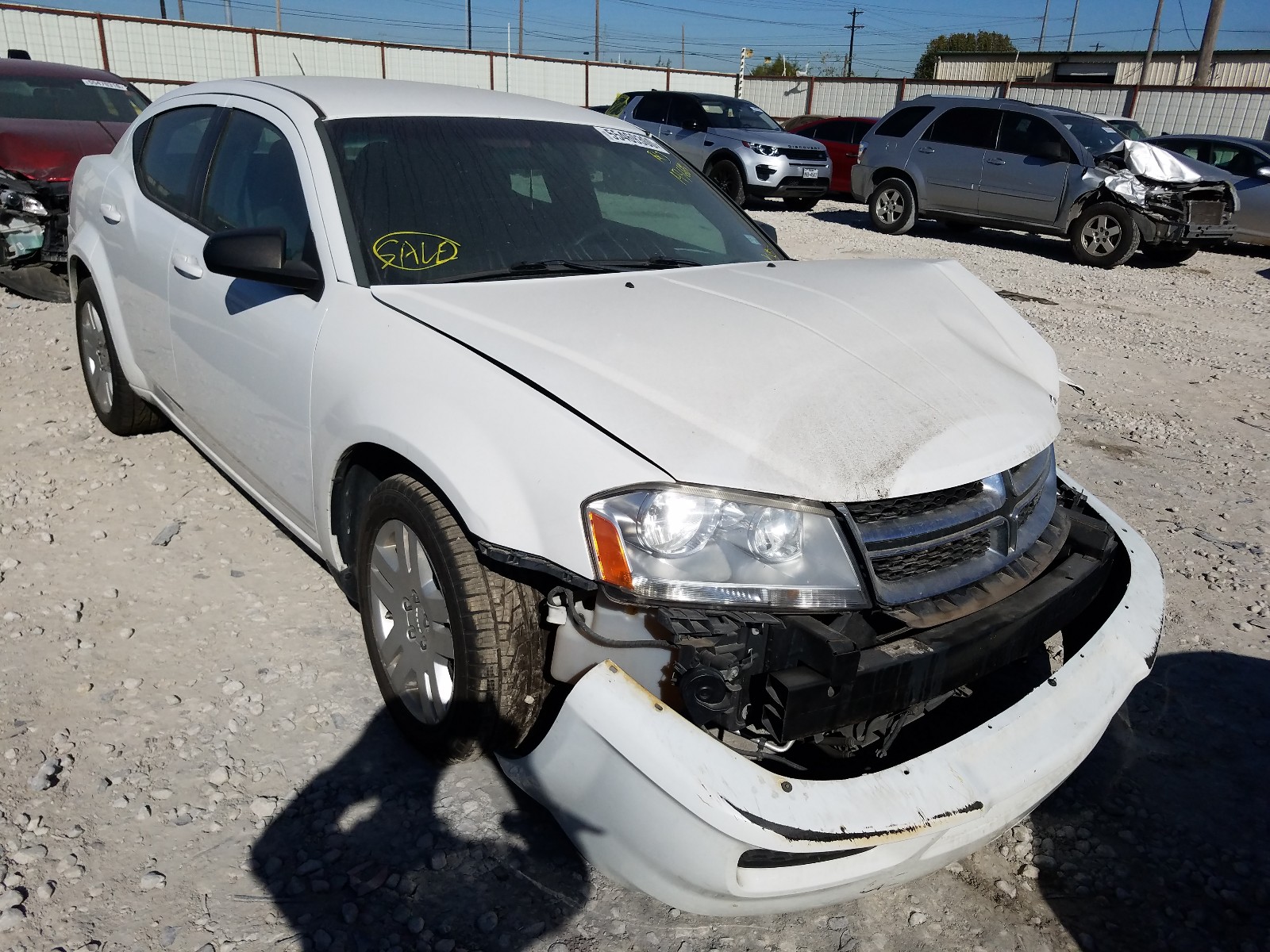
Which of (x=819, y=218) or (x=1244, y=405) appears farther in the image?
(x=819, y=218)

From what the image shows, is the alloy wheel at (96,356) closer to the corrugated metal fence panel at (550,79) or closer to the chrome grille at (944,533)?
the chrome grille at (944,533)

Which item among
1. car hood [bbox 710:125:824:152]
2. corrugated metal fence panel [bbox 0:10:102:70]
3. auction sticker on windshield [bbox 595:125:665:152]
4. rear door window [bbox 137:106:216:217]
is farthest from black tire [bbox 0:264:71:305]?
corrugated metal fence panel [bbox 0:10:102:70]

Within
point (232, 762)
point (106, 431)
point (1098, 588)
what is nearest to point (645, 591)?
point (1098, 588)

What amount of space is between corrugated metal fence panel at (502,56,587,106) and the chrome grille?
99.5ft

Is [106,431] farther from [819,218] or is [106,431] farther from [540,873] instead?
[819,218]

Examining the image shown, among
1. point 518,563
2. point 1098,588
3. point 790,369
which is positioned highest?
point 790,369

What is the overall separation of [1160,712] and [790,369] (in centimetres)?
175

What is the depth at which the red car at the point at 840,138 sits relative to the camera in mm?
16172

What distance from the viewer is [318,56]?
26.9 m

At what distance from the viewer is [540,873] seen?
223 cm

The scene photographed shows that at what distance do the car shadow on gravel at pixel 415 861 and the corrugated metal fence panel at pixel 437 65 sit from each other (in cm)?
2777

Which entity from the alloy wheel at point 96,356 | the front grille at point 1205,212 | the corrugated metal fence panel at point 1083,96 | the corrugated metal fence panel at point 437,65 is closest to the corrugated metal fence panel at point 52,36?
the corrugated metal fence panel at point 437,65

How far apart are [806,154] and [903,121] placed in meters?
1.68

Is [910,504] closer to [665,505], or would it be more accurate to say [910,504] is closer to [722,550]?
[722,550]
